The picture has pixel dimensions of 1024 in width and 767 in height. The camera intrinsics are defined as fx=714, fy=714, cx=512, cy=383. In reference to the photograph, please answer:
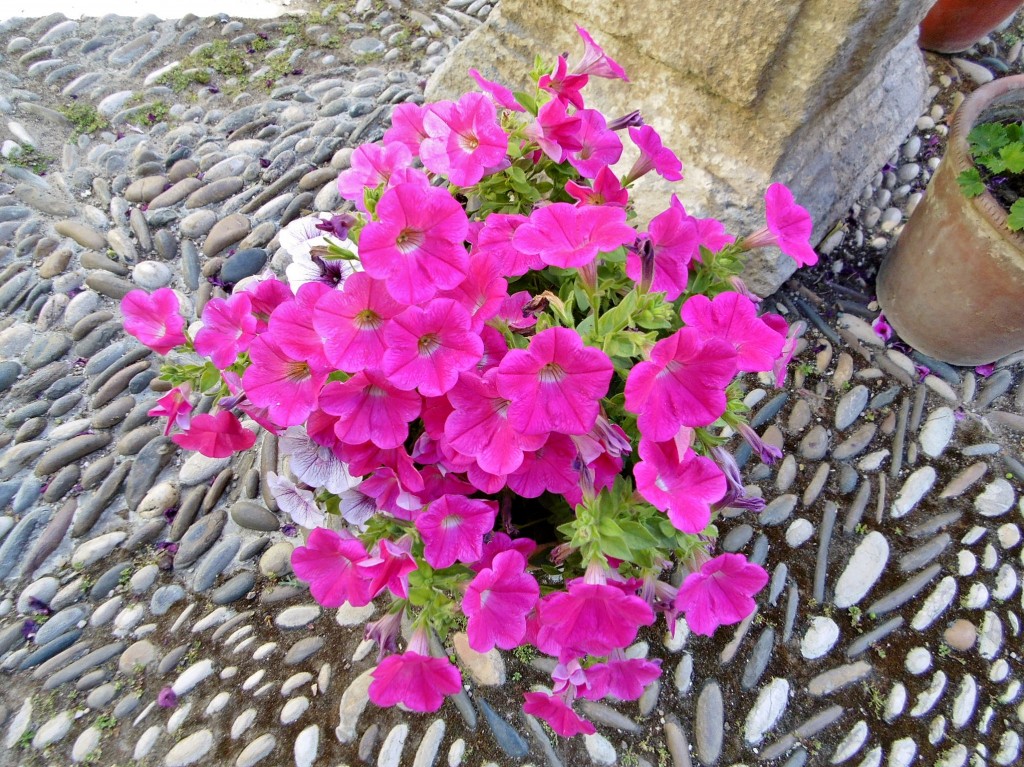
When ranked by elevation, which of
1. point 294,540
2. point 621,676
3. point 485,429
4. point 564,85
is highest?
point 564,85

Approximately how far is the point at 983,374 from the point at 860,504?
2.64 feet

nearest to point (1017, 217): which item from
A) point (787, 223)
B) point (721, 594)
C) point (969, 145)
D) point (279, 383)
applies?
point (969, 145)

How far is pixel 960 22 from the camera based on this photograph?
3.11m

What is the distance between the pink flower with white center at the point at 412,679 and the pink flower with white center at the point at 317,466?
303 millimetres

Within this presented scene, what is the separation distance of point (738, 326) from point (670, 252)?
0.19m

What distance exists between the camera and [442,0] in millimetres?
3695

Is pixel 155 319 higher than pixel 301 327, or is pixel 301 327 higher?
pixel 301 327

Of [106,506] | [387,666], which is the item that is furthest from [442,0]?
[387,666]

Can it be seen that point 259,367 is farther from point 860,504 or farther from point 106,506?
point 860,504

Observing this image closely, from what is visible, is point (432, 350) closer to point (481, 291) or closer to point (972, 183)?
point (481, 291)

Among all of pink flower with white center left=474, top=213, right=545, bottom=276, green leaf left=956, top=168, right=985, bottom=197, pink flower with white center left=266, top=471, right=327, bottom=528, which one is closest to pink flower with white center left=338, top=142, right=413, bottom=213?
pink flower with white center left=474, top=213, right=545, bottom=276

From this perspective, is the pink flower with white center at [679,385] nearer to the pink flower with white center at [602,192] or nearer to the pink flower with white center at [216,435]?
the pink flower with white center at [602,192]

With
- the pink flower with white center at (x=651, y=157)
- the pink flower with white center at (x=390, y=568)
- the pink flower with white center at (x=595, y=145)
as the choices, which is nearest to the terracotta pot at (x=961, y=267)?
the pink flower with white center at (x=651, y=157)

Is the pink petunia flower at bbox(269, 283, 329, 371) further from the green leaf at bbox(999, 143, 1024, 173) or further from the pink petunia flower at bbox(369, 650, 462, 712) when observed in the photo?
the green leaf at bbox(999, 143, 1024, 173)
